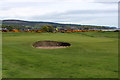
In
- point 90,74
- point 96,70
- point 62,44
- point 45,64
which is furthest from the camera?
point 62,44

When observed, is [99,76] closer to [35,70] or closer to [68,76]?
[68,76]

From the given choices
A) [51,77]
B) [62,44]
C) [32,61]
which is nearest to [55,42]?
[62,44]

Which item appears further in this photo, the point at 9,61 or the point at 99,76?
the point at 9,61

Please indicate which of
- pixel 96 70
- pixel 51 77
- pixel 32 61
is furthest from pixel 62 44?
pixel 51 77

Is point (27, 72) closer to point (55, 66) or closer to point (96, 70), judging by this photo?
point (55, 66)

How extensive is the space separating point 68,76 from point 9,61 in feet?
26.9

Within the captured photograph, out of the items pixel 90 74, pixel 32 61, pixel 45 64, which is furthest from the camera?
pixel 32 61

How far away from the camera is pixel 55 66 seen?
69.1 ft

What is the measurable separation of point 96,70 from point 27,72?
21.3 feet

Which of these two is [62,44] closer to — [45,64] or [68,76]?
[45,64]

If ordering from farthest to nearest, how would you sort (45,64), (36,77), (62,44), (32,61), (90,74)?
(62,44) → (32,61) → (45,64) → (90,74) → (36,77)

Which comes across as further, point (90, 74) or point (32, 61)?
point (32, 61)

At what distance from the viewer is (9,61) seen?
22734 mm

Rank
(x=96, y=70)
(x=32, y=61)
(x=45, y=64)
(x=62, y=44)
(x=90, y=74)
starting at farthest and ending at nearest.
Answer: (x=62, y=44) < (x=32, y=61) < (x=45, y=64) < (x=96, y=70) < (x=90, y=74)
